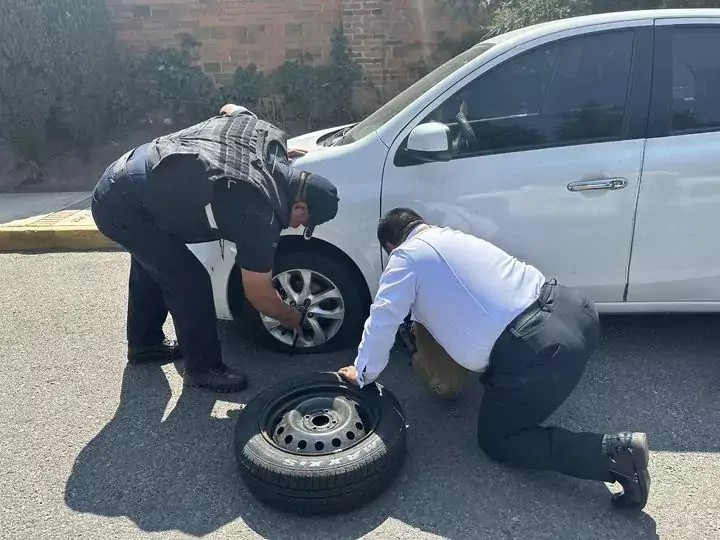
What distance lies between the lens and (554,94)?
141 inches

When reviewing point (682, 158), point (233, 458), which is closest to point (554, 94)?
point (682, 158)

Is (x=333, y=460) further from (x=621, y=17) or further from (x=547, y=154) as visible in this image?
(x=621, y=17)

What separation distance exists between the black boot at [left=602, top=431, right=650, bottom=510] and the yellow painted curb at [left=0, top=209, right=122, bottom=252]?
15.5 feet

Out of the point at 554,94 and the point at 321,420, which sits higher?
the point at 554,94

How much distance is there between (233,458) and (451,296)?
1.28m

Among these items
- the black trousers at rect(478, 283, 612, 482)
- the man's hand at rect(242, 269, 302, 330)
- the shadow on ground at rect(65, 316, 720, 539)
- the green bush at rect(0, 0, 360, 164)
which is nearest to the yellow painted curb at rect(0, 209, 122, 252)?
the green bush at rect(0, 0, 360, 164)

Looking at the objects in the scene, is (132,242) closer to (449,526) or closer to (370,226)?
(370,226)

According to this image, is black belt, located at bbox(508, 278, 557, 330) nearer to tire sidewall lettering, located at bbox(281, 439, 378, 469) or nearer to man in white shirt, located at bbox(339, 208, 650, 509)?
man in white shirt, located at bbox(339, 208, 650, 509)

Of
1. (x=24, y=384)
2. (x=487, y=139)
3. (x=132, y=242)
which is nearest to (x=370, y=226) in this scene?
(x=487, y=139)

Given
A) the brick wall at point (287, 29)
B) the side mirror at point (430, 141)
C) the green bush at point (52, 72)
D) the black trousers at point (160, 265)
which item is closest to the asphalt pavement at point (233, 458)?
the black trousers at point (160, 265)

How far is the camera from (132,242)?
3.38m

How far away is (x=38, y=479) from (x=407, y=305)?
6.13 ft

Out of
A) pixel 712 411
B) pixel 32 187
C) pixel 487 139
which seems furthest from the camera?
pixel 32 187

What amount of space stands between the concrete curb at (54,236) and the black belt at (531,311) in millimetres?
4286
